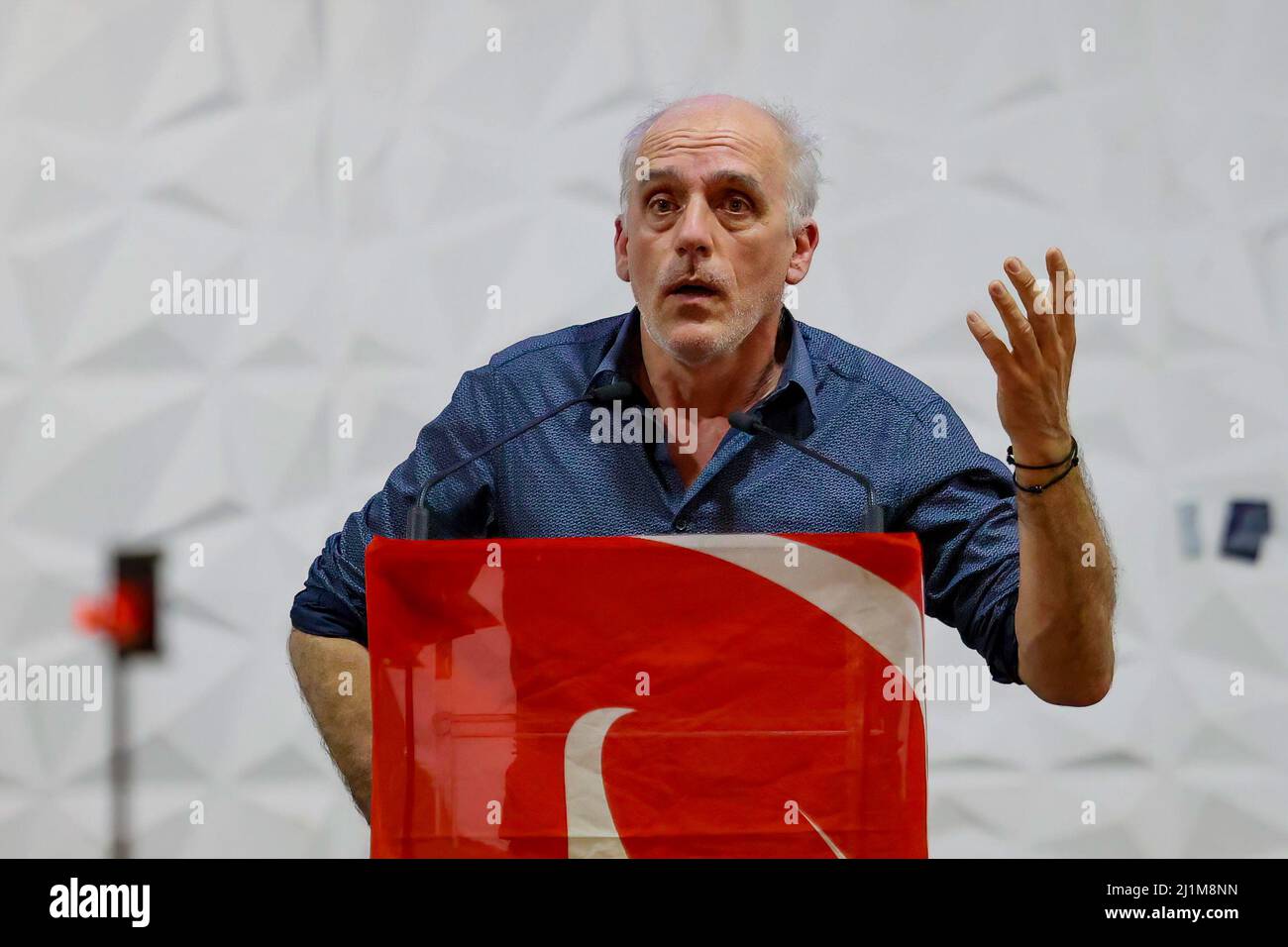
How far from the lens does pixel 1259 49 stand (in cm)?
303

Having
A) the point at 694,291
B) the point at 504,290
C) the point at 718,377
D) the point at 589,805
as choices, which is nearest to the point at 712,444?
the point at 718,377

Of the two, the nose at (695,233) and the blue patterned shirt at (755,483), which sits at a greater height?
the nose at (695,233)

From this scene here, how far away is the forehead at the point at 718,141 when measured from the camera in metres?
2.06

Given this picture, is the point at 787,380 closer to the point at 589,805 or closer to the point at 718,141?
the point at 718,141

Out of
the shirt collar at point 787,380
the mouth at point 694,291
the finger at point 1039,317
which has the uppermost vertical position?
the mouth at point 694,291

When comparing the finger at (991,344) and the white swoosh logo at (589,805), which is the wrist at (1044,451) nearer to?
the finger at (991,344)

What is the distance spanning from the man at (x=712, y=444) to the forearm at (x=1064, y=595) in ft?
0.31

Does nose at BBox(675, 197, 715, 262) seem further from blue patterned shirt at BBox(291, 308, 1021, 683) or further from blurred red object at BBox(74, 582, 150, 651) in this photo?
blurred red object at BBox(74, 582, 150, 651)

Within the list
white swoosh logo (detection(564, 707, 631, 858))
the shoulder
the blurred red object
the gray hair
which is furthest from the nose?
the blurred red object

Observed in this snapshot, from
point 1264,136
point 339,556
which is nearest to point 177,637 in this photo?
point 339,556

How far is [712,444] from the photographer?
2.11m

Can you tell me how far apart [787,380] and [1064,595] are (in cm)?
60

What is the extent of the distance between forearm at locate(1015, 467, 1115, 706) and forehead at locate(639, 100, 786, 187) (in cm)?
74

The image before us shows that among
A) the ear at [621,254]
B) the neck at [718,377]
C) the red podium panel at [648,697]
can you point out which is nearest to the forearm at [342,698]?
the red podium panel at [648,697]
